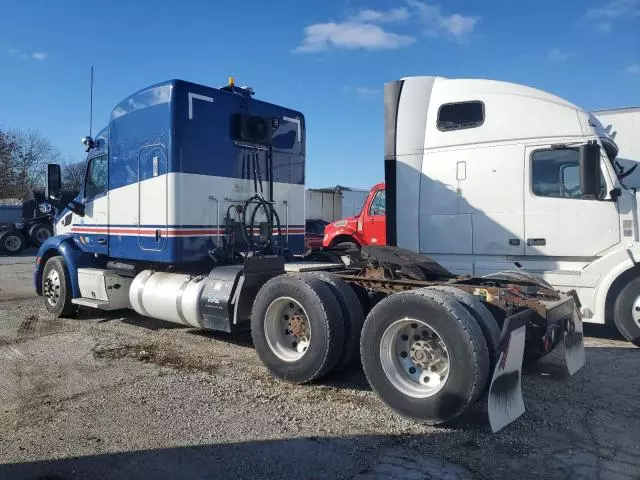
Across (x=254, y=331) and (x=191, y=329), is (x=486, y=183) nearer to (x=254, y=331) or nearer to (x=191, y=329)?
(x=254, y=331)

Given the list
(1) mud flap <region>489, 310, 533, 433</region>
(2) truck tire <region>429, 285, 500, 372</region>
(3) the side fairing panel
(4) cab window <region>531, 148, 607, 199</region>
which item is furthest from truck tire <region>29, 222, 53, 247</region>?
(1) mud flap <region>489, 310, 533, 433</region>

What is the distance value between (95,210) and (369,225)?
570 centimetres

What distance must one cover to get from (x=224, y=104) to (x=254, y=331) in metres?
3.25

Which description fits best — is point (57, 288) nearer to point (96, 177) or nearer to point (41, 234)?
point (96, 177)

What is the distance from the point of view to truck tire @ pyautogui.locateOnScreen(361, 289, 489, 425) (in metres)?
4.18

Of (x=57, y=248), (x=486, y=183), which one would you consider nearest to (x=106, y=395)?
(x=57, y=248)

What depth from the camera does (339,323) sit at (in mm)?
5207

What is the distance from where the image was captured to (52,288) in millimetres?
9281

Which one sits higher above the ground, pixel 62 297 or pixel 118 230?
pixel 118 230

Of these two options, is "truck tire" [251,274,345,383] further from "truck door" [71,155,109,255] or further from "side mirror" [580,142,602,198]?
"side mirror" [580,142,602,198]

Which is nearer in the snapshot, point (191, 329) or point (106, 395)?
point (106, 395)

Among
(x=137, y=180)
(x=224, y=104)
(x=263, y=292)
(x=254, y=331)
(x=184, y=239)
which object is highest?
(x=224, y=104)

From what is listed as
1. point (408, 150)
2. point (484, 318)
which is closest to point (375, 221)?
point (408, 150)

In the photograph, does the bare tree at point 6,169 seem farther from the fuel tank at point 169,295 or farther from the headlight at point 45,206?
the fuel tank at point 169,295
